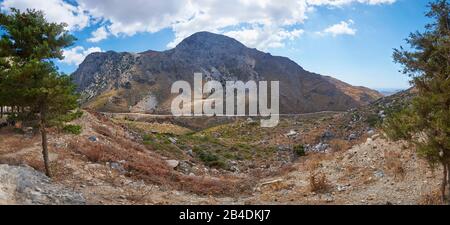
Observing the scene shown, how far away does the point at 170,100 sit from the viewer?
598 feet

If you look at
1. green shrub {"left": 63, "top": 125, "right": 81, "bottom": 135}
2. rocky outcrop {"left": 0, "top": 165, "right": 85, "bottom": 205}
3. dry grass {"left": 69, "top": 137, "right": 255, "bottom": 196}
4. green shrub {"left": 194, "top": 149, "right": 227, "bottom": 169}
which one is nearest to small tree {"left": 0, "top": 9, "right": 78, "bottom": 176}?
green shrub {"left": 63, "top": 125, "right": 81, "bottom": 135}

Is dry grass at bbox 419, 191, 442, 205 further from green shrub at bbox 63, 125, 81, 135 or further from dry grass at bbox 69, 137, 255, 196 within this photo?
green shrub at bbox 63, 125, 81, 135

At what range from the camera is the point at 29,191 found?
45.8 ft

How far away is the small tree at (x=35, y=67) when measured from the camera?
16469 mm

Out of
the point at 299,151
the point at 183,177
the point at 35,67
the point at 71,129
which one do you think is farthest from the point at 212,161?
the point at 35,67

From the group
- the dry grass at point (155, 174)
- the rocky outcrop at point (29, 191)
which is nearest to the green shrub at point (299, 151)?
the dry grass at point (155, 174)

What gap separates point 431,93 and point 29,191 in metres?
15.9

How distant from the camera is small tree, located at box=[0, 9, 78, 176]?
16469mm

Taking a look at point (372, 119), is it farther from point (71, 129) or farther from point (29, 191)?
point (29, 191)

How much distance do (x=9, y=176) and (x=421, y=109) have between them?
16.6 metres

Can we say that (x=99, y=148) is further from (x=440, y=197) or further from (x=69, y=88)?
(x=440, y=197)

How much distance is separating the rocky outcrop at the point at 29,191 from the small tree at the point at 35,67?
2.75 m

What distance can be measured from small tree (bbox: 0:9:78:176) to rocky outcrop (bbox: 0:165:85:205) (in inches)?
108
